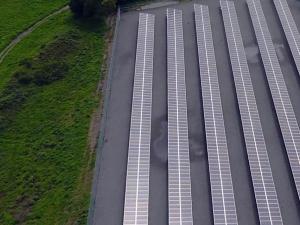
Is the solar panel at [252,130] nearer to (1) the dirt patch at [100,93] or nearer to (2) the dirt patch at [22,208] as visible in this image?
(1) the dirt patch at [100,93]

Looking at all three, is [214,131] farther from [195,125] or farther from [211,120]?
[195,125]

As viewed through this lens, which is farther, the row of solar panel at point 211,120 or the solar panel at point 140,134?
the row of solar panel at point 211,120

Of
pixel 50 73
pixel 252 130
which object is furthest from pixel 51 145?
pixel 252 130

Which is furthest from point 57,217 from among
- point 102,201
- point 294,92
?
point 294,92

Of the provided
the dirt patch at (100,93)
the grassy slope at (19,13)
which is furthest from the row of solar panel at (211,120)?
the grassy slope at (19,13)

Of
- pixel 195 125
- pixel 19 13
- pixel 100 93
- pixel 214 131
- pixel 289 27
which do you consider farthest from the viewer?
pixel 19 13

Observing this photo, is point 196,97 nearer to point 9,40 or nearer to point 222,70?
point 222,70
